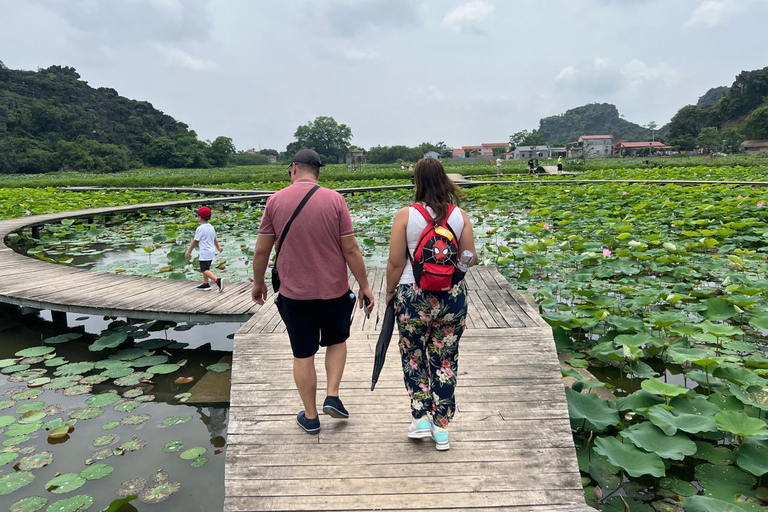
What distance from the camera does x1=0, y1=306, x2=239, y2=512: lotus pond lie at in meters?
2.16

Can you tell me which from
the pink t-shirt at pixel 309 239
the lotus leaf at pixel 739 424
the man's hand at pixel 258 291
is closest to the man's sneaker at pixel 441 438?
the pink t-shirt at pixel 309 239

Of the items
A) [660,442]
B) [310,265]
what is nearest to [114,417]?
[310,265]

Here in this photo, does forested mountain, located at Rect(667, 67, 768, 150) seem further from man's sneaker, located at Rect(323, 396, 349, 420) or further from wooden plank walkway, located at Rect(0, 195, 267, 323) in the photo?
→ man's sneaker, located at Rect(323, 396, 349, 420)

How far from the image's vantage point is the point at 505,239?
7473 millimetres

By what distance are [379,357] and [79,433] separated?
1832 millimetres

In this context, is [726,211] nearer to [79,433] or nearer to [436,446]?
[436,446]

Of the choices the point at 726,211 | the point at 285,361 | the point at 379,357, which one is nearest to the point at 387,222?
the point at 726,211

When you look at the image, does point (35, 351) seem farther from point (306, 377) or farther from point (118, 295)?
point (306, 377)

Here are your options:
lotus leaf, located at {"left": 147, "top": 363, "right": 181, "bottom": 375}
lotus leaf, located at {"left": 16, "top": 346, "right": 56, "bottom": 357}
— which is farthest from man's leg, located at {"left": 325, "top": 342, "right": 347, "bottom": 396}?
lotus leaf, located at {"left": 16, "top": 346, "right": 56, "bottom": 357}

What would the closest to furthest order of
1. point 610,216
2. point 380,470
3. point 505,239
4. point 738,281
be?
1. point 380,470
2. point 738,281
3. point 505,239
4. point 610,216

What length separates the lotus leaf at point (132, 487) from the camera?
2145 mm

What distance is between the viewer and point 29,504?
206 centimetres

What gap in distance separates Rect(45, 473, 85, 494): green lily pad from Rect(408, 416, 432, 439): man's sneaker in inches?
60.0

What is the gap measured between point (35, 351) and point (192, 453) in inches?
83.4
